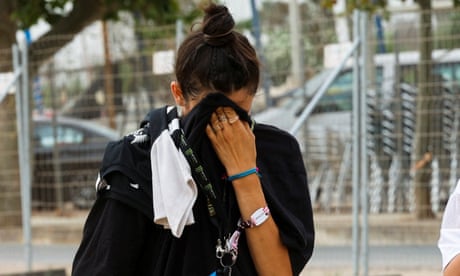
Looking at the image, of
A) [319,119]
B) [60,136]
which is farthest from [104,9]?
[319,119]

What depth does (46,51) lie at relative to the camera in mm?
9062

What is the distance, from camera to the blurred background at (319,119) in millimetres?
7699

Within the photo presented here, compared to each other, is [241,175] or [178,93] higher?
[178,93]

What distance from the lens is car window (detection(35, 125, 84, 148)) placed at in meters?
9.52

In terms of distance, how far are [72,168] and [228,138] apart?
6.89 m

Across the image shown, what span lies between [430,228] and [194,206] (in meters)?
5.45

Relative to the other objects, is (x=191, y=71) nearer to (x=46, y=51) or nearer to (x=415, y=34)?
(x=415, y=34)

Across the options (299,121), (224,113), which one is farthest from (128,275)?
(299,121)

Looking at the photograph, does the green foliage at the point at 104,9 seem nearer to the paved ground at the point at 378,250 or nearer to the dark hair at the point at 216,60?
the paved ground at the point at 378,250

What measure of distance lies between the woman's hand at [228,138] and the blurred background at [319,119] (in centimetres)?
484

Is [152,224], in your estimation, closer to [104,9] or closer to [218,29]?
[218,29]

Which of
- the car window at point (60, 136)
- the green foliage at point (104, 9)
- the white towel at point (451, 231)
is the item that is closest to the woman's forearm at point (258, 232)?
the white towel at point (451, 231)

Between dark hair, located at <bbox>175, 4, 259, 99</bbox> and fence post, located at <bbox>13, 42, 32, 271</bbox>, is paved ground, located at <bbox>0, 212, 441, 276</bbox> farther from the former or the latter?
dark hair, located at <bbox>175, 4, 259, 99</bbox>

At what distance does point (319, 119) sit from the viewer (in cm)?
784
